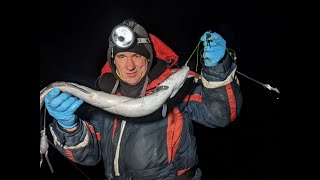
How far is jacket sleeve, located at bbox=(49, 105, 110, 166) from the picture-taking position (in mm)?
2424

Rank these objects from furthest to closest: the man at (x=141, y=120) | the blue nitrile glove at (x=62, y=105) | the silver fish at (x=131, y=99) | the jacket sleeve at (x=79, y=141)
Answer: the jacket sleeve at (x=79, y=141)
the man at (x=141, y=120)
the blue nitrile glove at (x=62, y=105)
the silver fish at (x=131, y=99)

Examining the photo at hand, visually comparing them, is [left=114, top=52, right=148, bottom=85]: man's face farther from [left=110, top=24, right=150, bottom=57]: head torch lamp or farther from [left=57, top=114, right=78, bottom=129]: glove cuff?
[left=57, top=114, right=78, bottom=129]: glove cuff

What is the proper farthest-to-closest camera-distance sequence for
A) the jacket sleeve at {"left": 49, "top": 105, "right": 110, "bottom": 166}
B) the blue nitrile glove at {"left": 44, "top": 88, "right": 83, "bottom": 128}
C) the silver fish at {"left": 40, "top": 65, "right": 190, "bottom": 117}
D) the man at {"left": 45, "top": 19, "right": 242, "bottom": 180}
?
the jacket sleeve at {"left": 49, "top": 105, "right": 110, "bottom": 166}, the man at {"left": 45, "top": 19, "right": 242, "bottom": 180}, the blue nitrile glove at {"left": 44, "top": 88, "right": 83, "bottom": 128}, the silver fish at {"left": 40, "top": 65, "right": 190, "bottom": 117}

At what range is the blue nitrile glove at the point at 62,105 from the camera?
85.9 inches

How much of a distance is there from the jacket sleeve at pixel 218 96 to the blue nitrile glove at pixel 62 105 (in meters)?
0.99

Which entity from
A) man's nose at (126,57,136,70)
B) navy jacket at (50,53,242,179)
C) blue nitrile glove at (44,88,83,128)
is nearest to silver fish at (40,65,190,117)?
blue nitrile glove at (44,88,83,128)

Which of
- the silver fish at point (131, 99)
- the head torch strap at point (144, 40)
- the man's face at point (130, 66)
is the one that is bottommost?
the silver fish at point (131, 99)

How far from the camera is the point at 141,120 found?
2.54 m

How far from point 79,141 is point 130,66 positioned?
30.2 inches

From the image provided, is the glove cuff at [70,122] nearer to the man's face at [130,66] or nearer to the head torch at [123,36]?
the man's face at [130,66]

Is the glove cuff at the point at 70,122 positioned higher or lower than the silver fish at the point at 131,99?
lower

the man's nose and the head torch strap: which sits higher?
the head torch strap

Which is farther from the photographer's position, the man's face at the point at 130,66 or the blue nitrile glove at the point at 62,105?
the man's face at the point at 130,66

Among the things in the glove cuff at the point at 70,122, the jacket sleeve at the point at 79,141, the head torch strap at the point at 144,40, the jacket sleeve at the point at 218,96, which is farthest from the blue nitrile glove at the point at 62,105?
the jacket sleeve at the point at 218,96
